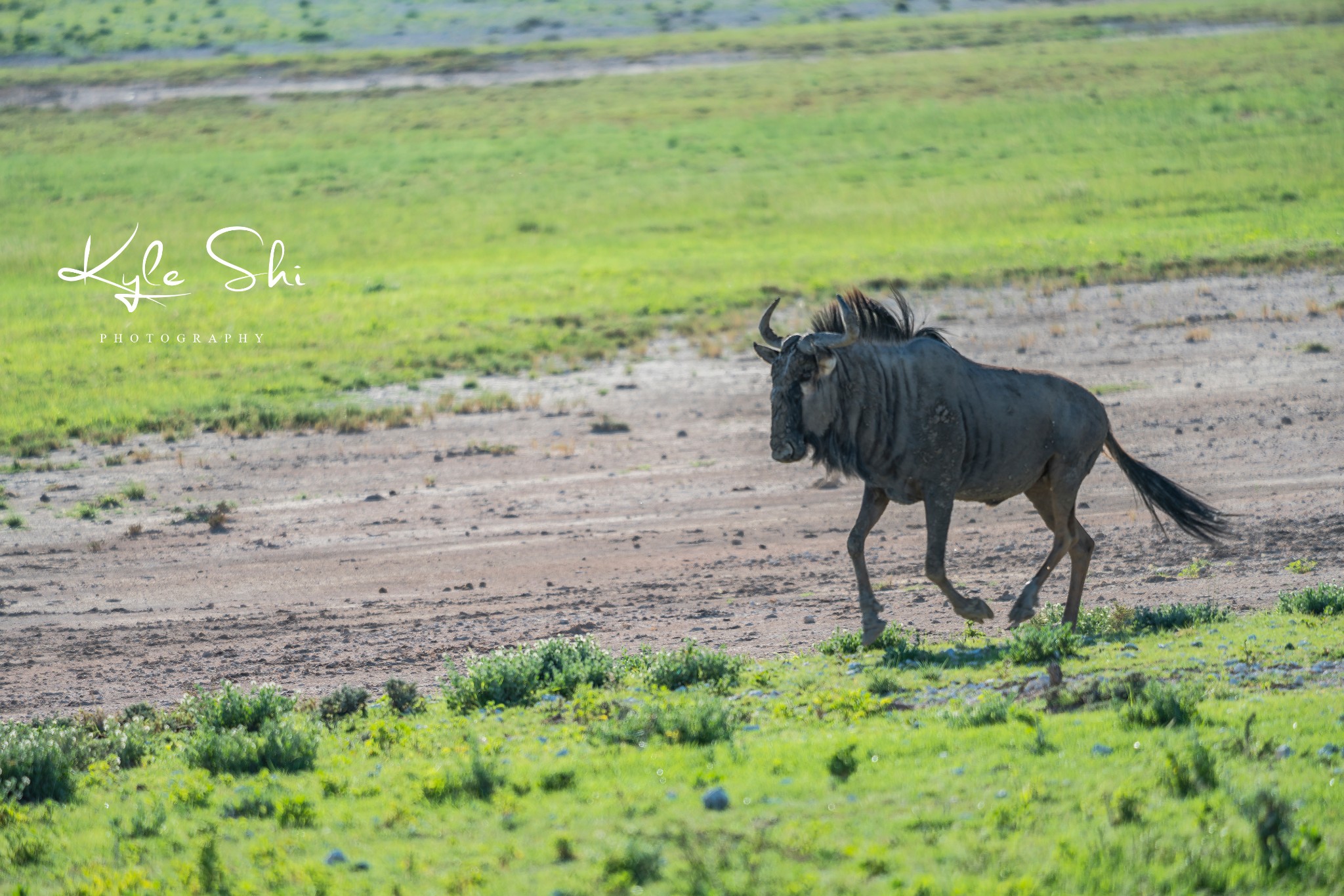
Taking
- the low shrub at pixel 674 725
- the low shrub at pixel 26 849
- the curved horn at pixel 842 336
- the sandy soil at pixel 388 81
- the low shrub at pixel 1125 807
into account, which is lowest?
the low shrub at pixel 26 849

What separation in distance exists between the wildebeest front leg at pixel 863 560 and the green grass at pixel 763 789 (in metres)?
0.73

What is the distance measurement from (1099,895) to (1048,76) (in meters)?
57.2

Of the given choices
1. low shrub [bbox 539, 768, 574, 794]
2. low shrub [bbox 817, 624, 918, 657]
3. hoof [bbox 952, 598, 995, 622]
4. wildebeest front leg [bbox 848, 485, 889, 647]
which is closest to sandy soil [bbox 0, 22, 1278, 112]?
wildebeest front leg [bbox 848, 485, 889, 647]

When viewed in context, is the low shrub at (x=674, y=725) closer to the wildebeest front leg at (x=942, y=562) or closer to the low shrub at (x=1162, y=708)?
the low shrub at (x=1162, y=708)

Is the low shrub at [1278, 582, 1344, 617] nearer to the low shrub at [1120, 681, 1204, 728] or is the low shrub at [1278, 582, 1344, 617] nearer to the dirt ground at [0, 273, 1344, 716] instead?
the dirt ground at [0, 273, 1344, 716]

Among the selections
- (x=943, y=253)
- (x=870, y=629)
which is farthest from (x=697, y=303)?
(x=870, y=629)

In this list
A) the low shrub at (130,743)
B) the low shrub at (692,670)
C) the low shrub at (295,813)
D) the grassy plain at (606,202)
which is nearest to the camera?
the low shrub at (295,813)

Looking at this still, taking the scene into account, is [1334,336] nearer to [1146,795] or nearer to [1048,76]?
[1146,795]

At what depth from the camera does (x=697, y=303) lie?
95.7 feet

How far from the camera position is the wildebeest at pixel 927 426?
421 inches

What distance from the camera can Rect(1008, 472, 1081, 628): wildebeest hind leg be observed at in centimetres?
1100

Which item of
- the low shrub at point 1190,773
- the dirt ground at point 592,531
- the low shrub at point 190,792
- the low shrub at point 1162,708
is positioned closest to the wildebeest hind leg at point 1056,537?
the dirt ground at point 592,531

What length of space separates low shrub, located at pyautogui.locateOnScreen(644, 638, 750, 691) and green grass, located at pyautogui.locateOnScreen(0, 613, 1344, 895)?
0.59 ft

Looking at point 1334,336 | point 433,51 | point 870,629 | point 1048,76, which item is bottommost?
point 870,629
